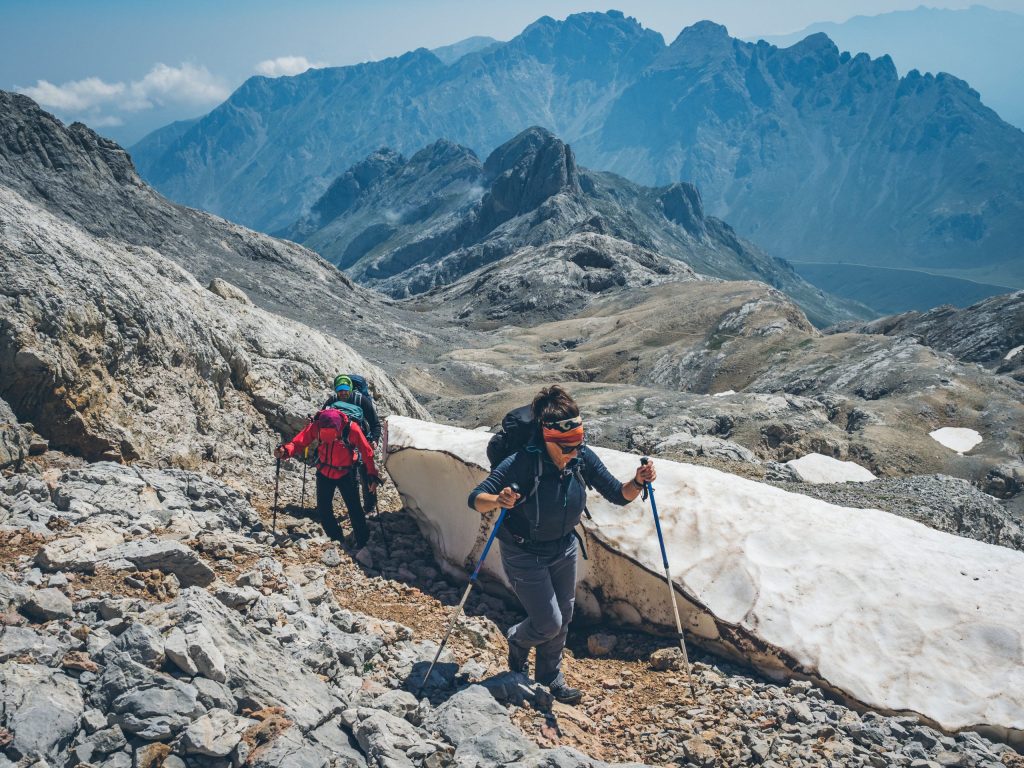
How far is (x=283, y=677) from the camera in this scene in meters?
6.62

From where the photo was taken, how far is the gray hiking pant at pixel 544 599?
7.90 meters

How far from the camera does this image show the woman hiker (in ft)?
25.0

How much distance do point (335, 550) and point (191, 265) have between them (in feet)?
294

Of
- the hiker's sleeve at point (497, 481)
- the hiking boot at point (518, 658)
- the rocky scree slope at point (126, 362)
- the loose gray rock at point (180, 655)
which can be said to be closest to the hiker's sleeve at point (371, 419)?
the rocky scree slope at point (126, 362)

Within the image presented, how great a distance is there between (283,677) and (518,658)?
2.75 meters

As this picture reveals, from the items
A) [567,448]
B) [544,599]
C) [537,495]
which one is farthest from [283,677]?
[567,448]

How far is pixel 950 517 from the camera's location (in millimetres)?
15250

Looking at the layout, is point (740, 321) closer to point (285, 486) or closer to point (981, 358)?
point (981, 358)

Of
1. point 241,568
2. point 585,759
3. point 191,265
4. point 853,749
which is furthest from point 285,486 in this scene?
point 191,265

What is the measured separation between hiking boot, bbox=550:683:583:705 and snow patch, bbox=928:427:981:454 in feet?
109

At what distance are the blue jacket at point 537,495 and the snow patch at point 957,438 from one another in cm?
3341

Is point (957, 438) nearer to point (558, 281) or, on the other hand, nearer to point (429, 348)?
point (429, 348)

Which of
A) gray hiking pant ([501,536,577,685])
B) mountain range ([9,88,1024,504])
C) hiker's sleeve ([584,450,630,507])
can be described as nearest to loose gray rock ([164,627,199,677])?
gray hiking pant ([501,536,577,685])

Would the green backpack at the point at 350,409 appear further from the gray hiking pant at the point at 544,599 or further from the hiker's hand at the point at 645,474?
the hiker's hand at the point at 645,474
